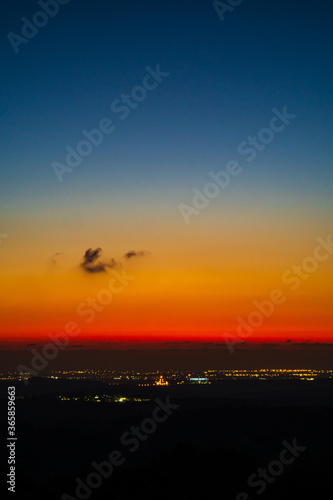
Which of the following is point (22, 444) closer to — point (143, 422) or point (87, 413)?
point (143, 422)

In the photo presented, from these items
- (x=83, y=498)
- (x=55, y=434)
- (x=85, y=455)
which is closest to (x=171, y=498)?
(x=83, y=498)

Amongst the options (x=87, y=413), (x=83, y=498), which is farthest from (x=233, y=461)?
(x=87, y=413)

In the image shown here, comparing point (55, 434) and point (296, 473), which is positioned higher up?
point (55, 434)

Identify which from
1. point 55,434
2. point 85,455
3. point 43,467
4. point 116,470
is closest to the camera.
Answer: point 116,470

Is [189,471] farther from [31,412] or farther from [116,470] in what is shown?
[31,412]

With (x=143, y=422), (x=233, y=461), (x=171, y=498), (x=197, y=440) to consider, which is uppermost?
Result: (x=143, y=422)

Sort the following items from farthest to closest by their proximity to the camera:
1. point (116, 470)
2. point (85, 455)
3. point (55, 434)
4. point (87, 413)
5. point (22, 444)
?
point (87, 413), point (55, 434), point (22, 444), point (85, 455), point (116, 470)

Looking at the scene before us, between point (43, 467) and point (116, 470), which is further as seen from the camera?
point (43, 467)
